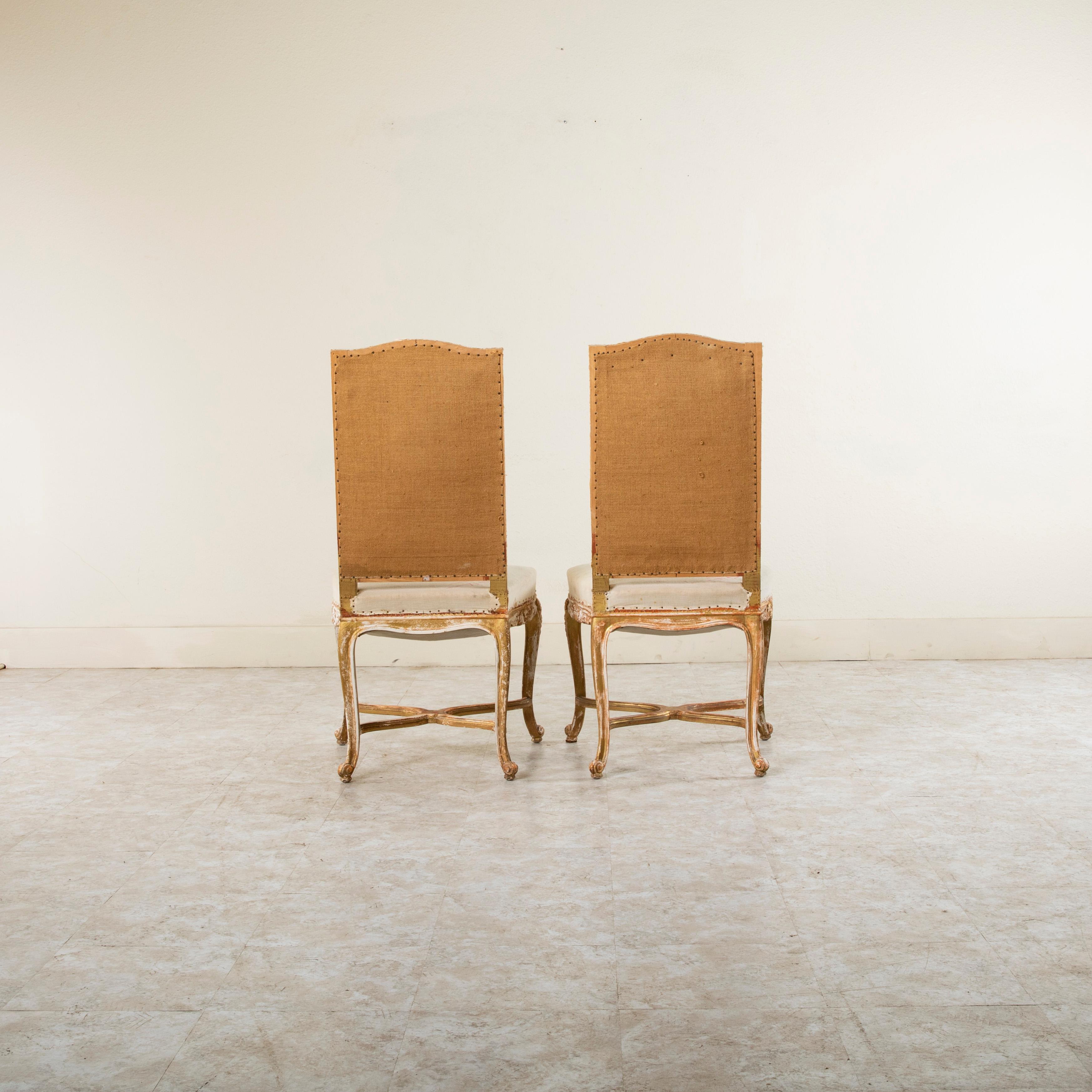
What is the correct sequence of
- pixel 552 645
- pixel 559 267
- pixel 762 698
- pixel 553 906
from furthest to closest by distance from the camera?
pixel 552 645
pixel 559 267
pixel 762 698
pixel 553 906

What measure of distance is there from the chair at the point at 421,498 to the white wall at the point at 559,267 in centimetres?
134

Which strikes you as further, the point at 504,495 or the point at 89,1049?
the point at 504,495

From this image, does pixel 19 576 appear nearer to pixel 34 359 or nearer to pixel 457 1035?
pixel 34 359

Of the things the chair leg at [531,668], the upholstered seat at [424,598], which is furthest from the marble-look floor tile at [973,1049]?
the chair leg at [531,668]

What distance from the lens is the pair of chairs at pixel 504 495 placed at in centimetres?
275

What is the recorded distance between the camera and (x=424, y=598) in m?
2.81

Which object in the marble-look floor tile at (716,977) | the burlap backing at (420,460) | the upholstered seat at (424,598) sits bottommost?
the marble-look floor tile at (716,977)

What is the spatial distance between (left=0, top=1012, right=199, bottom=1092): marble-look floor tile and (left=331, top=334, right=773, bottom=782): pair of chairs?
3.76 feet

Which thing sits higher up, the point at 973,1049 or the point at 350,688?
the point at 350,688

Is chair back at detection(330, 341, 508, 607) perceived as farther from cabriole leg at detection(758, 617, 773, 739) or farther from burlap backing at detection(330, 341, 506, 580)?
cabriole leg at detection(758, 617, 773, 739)

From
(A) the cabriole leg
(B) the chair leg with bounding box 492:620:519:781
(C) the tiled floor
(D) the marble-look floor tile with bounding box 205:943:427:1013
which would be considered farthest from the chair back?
(D) the marble-look floor tile with bounding box 205:943:427:1013

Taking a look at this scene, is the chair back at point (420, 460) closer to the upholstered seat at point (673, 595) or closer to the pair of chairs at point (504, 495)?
the pair of chairs at point (504, 495)

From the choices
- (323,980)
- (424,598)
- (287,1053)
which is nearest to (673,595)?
(424,598)

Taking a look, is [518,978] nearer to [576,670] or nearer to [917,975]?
[917,975]
